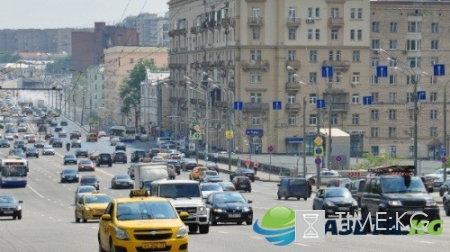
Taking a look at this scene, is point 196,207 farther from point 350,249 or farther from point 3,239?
point 350,249

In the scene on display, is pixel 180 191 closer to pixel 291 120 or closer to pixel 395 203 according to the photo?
pixel 395 203

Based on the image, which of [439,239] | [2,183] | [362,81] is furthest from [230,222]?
[362,81]

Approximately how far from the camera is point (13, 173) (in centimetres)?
9750

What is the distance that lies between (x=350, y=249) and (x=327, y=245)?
138 cm

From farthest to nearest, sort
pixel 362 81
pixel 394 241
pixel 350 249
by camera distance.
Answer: pixel 362 81
pixel 394 241
pixel 350 249

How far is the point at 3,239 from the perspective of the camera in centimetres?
3897

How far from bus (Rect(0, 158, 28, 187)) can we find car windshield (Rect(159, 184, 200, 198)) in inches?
2271

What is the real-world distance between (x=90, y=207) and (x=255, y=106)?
82.2 metres

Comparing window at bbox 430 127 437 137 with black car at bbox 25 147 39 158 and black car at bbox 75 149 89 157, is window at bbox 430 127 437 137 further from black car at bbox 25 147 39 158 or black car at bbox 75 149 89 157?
black car at bbox 25 147 39 158

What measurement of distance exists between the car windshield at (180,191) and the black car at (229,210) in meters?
3.10

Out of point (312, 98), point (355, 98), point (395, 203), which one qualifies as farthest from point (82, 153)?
point (395, 203)

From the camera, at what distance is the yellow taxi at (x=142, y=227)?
2672 centimetres

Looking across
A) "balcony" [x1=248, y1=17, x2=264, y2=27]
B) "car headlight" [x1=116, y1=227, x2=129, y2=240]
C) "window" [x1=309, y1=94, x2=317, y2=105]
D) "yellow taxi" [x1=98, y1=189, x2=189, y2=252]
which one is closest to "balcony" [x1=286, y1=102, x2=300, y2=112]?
"window" [x1=309, y1=94, x2=317, y2=105]

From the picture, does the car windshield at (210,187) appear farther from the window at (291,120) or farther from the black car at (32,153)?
the black car at (32,153)
